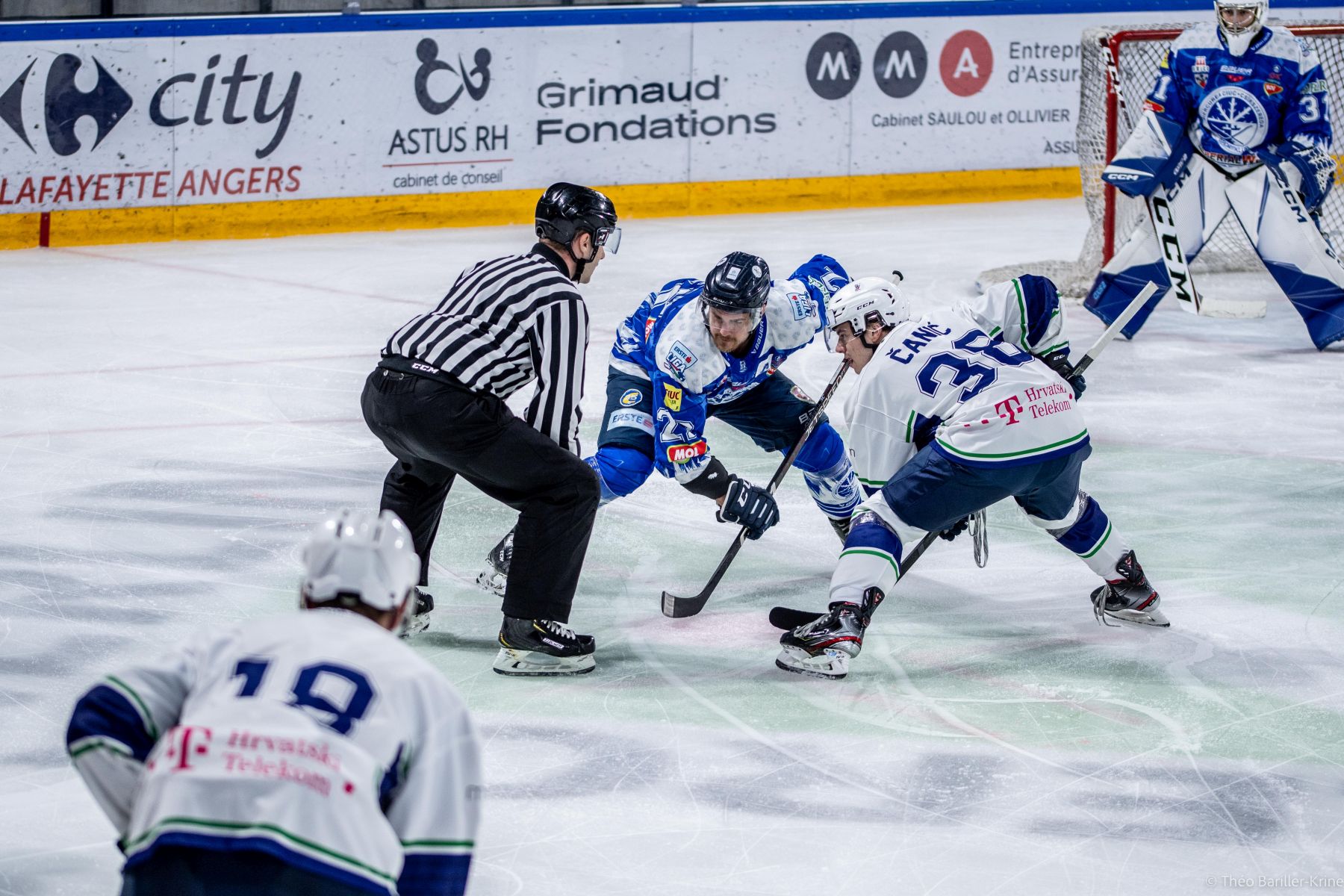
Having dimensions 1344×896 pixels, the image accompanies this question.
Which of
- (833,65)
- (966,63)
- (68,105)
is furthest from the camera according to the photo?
(966,63)

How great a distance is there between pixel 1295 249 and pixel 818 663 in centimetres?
424

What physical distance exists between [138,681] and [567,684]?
195 cm

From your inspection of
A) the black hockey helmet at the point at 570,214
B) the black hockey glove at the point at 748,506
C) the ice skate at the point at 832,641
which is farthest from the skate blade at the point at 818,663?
the black hockey helmet at the point at 570,214

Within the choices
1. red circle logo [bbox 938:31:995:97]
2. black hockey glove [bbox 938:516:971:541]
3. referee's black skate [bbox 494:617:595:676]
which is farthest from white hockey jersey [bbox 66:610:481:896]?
red circle logo [bbox 938:31:995:97]

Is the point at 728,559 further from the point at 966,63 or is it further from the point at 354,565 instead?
the point at 966,63

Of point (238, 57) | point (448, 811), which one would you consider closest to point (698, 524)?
point (448, 811)

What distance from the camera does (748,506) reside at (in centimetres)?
398

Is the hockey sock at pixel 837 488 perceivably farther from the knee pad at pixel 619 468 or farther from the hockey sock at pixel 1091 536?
the hockey sock at pixel 1091 536

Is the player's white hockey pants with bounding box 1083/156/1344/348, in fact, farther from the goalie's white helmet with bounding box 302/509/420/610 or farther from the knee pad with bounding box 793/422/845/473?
the goalie's white helmet with bounding box 302/509/420/610

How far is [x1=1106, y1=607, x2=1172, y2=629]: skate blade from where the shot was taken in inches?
158

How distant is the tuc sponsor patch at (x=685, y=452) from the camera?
4023 millimetres

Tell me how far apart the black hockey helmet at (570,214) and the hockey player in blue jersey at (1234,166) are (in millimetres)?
4035

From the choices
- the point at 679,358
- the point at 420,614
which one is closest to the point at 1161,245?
the point at 679,358

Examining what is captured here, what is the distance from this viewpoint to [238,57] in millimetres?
9391
